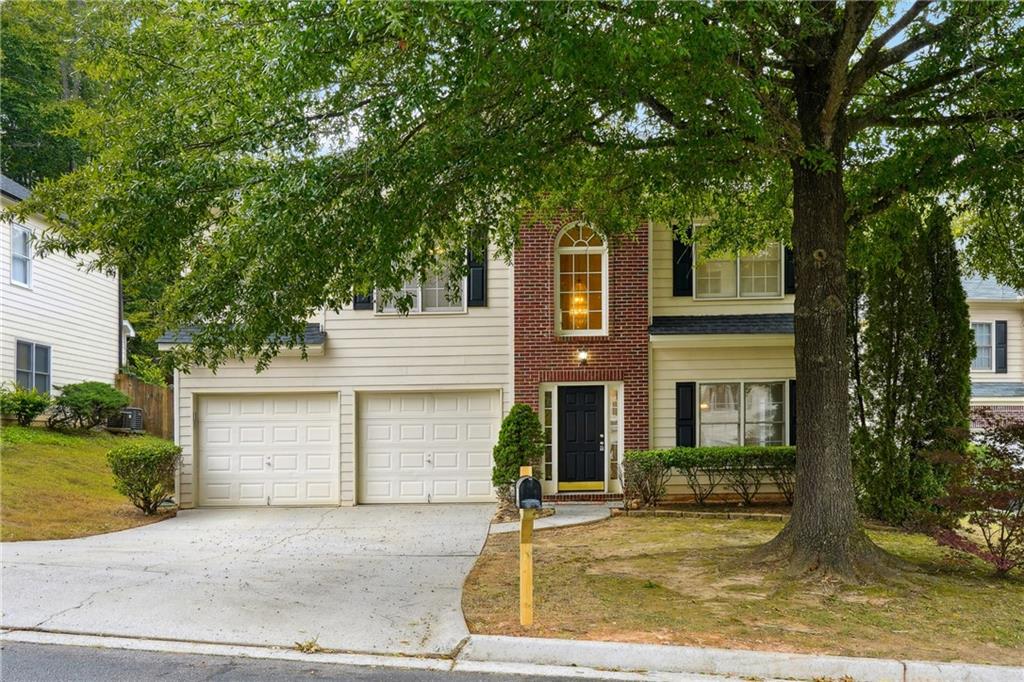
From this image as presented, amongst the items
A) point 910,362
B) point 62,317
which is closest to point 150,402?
point 62,317

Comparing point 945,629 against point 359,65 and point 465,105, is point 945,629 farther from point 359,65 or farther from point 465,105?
point 359,65

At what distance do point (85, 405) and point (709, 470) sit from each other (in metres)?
15.4

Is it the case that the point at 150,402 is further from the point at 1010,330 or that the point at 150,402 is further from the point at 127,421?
the point at 1010,330

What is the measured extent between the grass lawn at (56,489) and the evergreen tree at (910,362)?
11.4 m

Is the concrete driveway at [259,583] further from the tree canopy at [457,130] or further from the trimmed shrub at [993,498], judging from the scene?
the trimmed shrub at [993,498]

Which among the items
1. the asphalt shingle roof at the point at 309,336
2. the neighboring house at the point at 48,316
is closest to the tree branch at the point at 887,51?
the asphalt shingle roof at the point at 309,336

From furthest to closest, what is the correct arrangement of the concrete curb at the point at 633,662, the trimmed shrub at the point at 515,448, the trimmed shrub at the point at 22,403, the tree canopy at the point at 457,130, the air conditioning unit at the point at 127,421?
the air conditioning unit at the point at 127,421
the trimmed shrub at the point at 22,403
the trimmed shrub at the point at 515,448
the tree canopy at the point at 457,130
the concrete curb at the point at 633,662

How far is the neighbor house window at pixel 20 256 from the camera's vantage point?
17.9 m

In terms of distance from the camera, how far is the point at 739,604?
6902 mm

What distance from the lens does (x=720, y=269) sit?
→ 14.3 m

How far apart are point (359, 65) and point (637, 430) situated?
28.1 feet

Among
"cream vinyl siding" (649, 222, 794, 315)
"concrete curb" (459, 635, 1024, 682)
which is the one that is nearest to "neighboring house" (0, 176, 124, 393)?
"cream vinyl siding" (649, 222, 794, 315)

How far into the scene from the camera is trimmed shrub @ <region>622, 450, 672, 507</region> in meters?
12.9

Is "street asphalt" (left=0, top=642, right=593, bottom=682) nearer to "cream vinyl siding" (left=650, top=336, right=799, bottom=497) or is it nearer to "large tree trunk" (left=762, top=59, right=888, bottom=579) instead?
"large tree trunk" (left=762, top=59, right=888, bottom=579)
